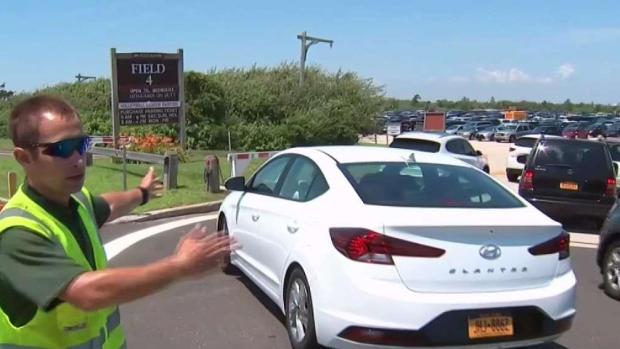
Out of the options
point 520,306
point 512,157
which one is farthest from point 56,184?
point 512,157

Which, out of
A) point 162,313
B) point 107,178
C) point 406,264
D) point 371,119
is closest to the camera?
point 406,264

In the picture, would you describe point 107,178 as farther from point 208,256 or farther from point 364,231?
point 208,256

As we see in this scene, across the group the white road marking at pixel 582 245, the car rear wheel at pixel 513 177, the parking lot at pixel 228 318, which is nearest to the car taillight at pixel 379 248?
the parking lot at pixel 228 318

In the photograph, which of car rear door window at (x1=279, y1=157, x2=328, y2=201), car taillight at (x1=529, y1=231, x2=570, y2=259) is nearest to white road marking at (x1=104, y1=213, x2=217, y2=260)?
car rear door window at (x1=279, y1=157, x2=328, y2=201)

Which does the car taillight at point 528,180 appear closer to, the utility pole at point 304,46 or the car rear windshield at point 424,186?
the car rear windshield at point 424,186

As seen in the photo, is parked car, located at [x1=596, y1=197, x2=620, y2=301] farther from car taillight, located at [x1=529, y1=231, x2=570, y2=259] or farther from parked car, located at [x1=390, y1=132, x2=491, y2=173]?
parked car, located at [x1=390, y1=132, x2=491, y2=173]

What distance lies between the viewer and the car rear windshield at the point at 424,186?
15.4ft

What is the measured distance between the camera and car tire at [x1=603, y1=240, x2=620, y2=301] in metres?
6.82

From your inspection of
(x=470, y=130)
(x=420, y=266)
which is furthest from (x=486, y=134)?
(x=420, y=266)

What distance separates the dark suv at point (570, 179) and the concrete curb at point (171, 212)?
5.65 meters

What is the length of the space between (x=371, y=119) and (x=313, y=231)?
29.7 m

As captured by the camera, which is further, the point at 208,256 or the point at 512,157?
the point at 512,157

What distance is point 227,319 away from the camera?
5.82 m

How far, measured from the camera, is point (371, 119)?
112ft
